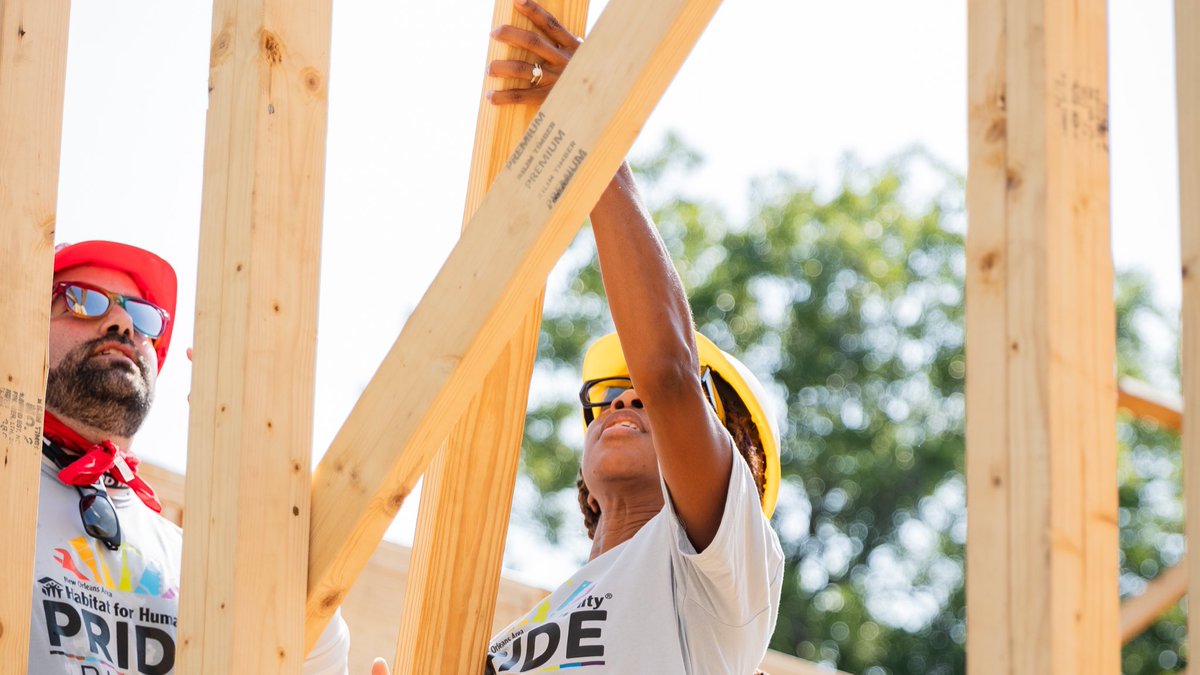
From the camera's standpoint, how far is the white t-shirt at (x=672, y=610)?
2734mm

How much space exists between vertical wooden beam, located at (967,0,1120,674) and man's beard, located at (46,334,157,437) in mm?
2707

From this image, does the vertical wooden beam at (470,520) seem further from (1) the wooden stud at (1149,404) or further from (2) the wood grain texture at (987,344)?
(1) the wooden stud at (1149,404)

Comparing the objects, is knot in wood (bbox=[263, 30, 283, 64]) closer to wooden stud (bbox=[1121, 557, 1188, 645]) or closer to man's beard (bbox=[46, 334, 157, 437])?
man's beard (bbox=[46, 334, 157, 437])

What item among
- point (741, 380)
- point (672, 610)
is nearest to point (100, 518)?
point (672, 610)

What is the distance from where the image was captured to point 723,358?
3.43 m

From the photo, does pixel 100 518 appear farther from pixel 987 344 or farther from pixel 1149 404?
pixel 1149 404

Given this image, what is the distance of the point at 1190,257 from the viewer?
1.56m

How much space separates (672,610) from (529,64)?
42.7 inches

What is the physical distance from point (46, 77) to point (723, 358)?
1.62 meters

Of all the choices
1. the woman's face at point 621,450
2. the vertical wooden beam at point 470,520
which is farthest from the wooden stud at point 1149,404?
the vertical wooden beam at point 470,520

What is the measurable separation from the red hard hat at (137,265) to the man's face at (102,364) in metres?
0.02

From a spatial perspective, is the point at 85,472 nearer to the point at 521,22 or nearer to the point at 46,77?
the point at 46,77

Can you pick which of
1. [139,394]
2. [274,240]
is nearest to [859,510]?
[139,394]

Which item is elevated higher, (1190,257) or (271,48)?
(271,48)
